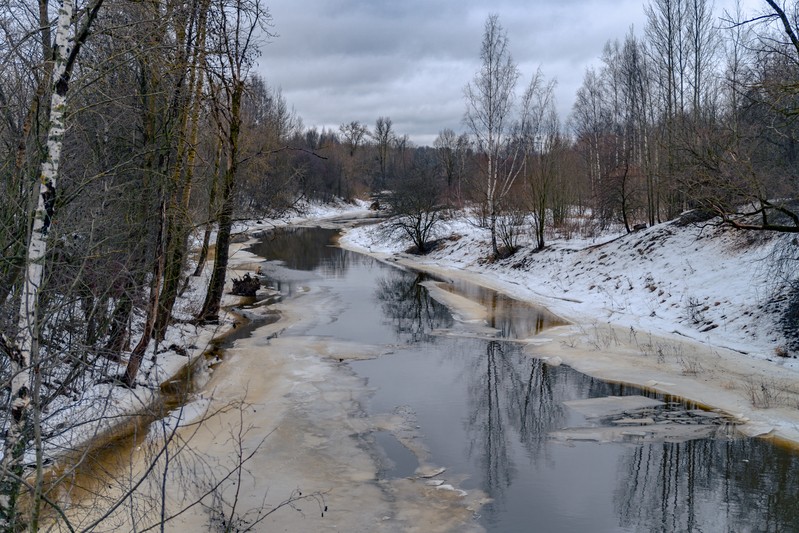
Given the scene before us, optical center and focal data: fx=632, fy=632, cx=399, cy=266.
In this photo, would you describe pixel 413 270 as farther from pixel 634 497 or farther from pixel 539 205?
pixel 634 497

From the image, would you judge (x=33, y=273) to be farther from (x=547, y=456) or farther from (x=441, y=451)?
(x=547, y=456)

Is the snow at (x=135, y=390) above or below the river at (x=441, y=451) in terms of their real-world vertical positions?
above

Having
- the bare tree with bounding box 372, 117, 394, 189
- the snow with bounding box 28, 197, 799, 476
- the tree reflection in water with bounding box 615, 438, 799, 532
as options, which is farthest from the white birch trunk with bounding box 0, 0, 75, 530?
the bare tree with bounding box 372, 117, 394, 189

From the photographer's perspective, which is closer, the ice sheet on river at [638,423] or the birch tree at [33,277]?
the birch tree at [33,277]

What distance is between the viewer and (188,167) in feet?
46.3

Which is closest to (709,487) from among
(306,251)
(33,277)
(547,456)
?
(547,456)

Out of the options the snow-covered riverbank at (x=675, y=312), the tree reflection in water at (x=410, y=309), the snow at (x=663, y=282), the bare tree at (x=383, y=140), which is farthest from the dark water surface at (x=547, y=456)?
the bare tree at (x=383, y=140)

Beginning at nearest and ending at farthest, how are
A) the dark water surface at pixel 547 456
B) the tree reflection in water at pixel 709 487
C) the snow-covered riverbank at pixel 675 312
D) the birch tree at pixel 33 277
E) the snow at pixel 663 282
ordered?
the birch tree at pixel 33 277 → the tree reflection in water at pixel 709 487 → the dark water surface at pixel 547 456 → the snow-covered riverbank at pixel 675 312 → the snow at pixel 663 282

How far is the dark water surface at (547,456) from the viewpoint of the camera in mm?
6902

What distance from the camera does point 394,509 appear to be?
22.9ft

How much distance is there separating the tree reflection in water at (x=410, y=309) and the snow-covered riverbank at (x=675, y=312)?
2961 mm

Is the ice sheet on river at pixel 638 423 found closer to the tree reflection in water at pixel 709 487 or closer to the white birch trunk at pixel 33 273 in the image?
the tree reflection in water at pixel 709 487

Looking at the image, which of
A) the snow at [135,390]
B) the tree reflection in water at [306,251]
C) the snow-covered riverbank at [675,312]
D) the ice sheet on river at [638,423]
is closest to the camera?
the snow at [135,390]

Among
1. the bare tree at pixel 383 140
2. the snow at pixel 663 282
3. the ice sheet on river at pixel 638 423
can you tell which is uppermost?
the bare tree at pixel 383 140
